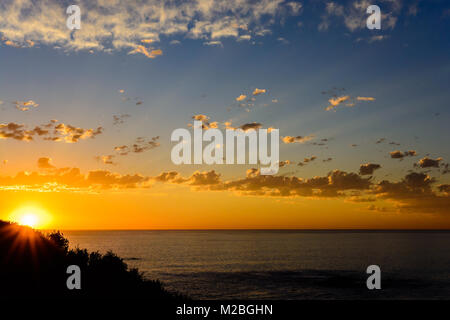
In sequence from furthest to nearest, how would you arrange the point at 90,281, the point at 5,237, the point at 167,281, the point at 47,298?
the point at 167,281 < the point at 5,237 < the point at 90,281 < the point at 47,298

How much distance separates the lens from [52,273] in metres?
33.5

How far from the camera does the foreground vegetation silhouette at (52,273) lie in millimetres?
29759

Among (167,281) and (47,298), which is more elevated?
(47,298)

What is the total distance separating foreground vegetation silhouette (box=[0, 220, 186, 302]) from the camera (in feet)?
97.6

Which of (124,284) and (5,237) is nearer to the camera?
(124,284)
